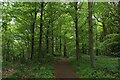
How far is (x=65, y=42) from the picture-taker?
42031 millimetres

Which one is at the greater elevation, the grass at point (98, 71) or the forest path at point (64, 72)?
the grass at point (98, 71)

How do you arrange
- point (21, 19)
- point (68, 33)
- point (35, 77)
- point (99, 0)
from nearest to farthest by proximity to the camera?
point (35, 77) → point (99, 0) → point (21, 19) → point (68, 33)

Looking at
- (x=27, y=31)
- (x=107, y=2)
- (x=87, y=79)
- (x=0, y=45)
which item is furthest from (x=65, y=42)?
(x=87, y=79)

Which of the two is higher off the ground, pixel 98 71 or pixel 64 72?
pixel 98 71

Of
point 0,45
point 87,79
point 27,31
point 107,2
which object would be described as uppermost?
point 107,2

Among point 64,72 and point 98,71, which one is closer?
point 98,71

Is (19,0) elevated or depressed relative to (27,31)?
elevated

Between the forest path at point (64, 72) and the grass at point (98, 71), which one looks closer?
the grass at point (98, 71)

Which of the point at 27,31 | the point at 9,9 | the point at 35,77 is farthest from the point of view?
the point at 27,31

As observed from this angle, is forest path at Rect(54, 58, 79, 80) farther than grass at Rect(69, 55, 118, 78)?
Yes

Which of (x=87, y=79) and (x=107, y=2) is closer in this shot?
(x=87, y=79)

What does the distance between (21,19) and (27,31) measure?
3.37 m

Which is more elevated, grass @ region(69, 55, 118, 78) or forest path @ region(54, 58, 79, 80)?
grass @ region(69, 55, 118, 78)

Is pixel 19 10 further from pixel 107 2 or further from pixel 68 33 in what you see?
pixel 68 33
